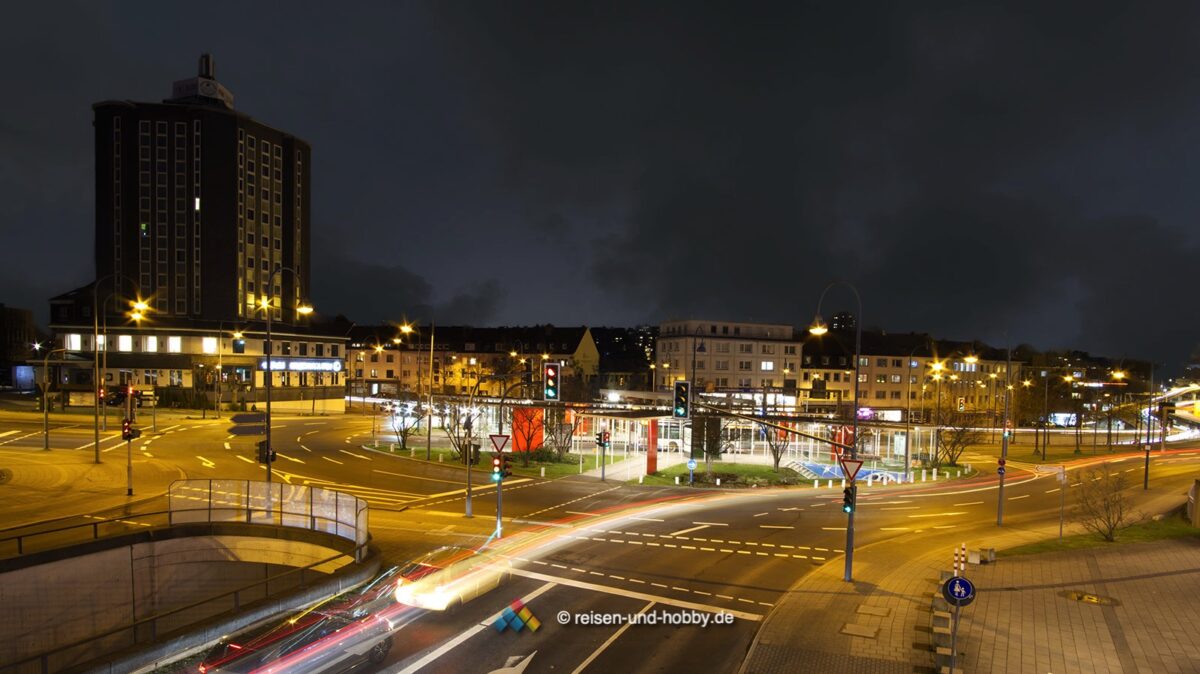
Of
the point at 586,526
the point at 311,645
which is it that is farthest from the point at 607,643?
the point at 586,526

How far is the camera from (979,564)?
840 inches

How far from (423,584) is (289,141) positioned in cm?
8941

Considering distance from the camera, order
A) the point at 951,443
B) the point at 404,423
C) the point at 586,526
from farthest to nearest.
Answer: the point at 404,423 < the point at 951,443 < the point at 586,526

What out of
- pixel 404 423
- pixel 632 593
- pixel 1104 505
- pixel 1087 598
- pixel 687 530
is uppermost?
pixel 1104 505

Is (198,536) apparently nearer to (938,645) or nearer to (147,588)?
(147,588)

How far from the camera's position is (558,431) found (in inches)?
1918

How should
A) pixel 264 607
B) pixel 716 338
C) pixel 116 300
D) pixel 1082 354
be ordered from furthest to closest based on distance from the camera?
pixel 1082 354
pixel 716 338
pixel 116 300
pixel 264 607

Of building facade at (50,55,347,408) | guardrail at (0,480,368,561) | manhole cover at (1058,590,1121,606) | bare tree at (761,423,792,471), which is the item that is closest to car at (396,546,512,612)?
A: guardrail at (0,480,368,561)

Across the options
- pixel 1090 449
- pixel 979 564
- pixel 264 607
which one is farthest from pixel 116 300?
pixel 1090 449

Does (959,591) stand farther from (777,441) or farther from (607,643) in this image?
(777,441)

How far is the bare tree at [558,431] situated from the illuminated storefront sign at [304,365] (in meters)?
45.7

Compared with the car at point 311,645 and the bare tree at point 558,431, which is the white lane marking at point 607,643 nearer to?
the car at point 311,645

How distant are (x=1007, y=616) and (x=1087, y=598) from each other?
330cm

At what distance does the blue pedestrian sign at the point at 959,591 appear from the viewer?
1190 cm
